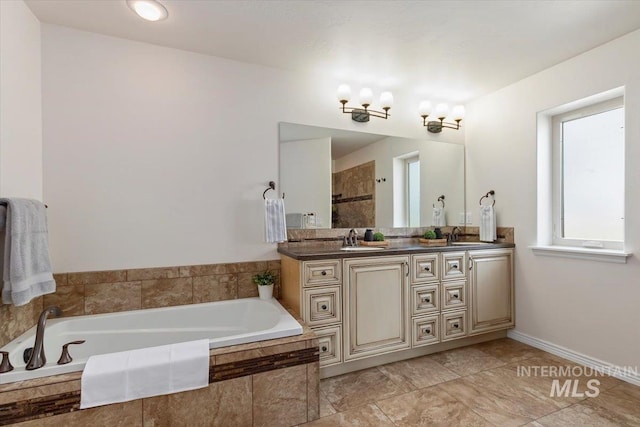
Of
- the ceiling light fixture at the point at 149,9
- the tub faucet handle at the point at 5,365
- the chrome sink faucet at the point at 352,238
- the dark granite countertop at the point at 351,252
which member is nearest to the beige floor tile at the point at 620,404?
the dark granite countertop at the point at 351,252

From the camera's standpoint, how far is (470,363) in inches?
92.9

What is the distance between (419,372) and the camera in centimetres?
224

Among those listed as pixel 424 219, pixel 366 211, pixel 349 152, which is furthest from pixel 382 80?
pixel 424 219

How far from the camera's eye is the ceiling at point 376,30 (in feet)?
5.82

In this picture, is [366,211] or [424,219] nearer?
[366,211]

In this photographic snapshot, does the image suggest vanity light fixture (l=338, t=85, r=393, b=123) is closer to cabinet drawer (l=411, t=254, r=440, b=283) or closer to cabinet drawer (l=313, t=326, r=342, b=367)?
cabinet drawer (l=411, t=254, r=440, b=283)

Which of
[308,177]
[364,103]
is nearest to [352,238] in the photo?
[308,177]

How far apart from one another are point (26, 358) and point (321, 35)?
259 centimetres

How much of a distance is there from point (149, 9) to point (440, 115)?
8.56 feet

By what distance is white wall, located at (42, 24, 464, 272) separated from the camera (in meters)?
2.00

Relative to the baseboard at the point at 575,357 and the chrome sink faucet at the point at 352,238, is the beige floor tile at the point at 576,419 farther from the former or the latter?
the chrome sink faucet at the point at 352,238

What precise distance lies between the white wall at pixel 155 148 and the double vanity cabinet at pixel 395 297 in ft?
1.94

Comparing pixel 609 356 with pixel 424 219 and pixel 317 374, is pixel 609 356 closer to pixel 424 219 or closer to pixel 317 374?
pixel 424 219

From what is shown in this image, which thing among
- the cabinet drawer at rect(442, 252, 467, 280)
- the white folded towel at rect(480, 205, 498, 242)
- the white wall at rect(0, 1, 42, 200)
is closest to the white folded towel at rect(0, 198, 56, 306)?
the white wall at rect(0, 1, 42, 200)
